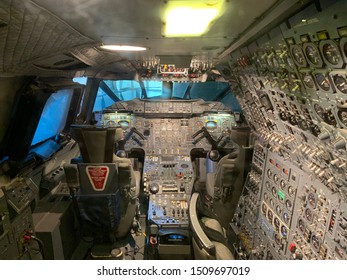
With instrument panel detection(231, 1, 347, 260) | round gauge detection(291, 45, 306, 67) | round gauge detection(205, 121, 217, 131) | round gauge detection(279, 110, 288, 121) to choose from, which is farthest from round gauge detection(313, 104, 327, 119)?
round gauge detection(205, 121, 217, 131)

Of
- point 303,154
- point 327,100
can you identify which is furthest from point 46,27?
point 303,154

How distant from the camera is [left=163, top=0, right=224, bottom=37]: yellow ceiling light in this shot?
1348 millimetres

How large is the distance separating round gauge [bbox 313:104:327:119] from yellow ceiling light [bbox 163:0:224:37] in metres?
1.10

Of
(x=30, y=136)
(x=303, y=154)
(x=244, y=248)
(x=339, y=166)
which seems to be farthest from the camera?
(x=244, y=248)

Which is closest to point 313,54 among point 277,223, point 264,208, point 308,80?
point 308,80

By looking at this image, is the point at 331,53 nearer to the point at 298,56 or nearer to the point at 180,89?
the point at 298,56

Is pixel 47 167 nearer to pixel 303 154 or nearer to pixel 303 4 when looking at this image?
pixel 303 154

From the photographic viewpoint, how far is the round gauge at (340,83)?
1.63m

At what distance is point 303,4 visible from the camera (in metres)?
1.50

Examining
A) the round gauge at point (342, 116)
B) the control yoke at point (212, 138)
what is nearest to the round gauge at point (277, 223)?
the round gauge at point (342, 116)

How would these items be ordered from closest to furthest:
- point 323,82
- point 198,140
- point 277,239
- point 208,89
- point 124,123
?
point 323,82 → point 277,239 → point 124,123 → point 198,140 → point 208,89

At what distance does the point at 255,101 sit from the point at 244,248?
2.33 metres

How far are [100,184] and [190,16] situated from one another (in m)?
2.94

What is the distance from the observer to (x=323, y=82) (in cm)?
184
